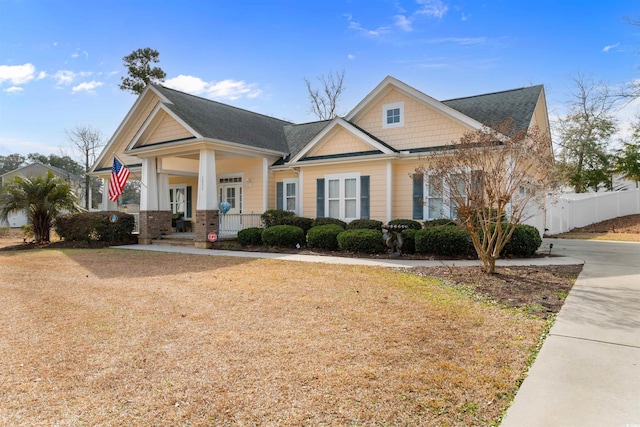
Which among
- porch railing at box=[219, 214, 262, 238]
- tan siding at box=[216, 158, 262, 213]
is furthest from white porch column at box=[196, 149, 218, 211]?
tan siding at box=[216, 158, 262, 213]

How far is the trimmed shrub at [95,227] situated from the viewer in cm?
1655

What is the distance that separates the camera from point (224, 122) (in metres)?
17.3

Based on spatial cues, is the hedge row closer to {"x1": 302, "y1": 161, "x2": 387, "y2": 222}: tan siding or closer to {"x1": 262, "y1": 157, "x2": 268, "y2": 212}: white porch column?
{"x1": 302, "y1": 161, "x2": 387, "y2": 222}: tan siding

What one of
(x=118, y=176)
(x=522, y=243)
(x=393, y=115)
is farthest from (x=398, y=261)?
(x=118, y=176)

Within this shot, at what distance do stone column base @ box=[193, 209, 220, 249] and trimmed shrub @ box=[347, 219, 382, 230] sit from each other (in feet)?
17.7

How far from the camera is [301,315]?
538cm

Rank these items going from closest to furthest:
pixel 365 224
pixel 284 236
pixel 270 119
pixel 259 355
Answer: pixel 259 355 → pixel 365 224 → pixel 284 236 → pixel 270 119

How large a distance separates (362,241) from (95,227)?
1180 centimetres

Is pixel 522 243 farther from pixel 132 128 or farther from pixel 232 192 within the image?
pixel 132 128

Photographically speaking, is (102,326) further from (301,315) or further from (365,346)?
(365,346)

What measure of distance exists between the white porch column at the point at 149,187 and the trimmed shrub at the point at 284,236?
630 centimetres

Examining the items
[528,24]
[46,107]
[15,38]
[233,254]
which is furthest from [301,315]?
[46,107]

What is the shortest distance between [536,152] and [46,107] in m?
27.4

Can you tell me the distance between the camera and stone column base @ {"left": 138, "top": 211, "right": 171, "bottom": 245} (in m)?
16.9
